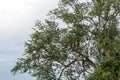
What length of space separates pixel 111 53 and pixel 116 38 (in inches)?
163

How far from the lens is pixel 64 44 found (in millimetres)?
60000

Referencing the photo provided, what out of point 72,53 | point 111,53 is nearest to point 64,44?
point 72,53

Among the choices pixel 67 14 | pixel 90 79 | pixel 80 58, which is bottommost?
pixel 90 79

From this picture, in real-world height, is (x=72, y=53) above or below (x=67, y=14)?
below

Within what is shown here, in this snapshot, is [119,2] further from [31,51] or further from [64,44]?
[31,51]

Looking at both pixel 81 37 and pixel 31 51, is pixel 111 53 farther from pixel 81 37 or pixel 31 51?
pixel 31 51

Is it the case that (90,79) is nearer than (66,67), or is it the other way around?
(90,79)

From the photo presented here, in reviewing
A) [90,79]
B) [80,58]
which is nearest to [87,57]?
[80,58]

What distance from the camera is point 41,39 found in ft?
202

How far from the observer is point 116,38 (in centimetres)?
6125

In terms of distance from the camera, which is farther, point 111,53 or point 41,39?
point 41,39

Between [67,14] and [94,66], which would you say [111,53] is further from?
[67,14]

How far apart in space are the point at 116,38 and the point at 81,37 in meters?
4.53

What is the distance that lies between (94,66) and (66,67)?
3365 mm
